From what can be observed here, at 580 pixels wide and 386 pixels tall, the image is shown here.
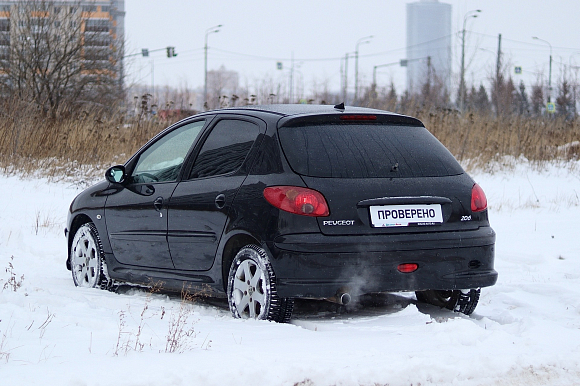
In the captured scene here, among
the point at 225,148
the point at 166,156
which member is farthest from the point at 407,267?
the point at 166,156

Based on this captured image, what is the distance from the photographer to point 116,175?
22.3 feet

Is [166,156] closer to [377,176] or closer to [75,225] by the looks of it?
[75,225]

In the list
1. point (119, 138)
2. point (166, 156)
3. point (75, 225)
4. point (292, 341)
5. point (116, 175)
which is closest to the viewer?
point (292, 341)

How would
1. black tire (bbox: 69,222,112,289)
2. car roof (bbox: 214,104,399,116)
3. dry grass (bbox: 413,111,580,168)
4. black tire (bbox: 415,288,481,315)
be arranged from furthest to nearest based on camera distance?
1. dry grass (bbox: 413,111,580,168)
2. black tire (bbox: 69,222,112,289)
3. black tire (bbox: 415,288,481,315)
4. car roof (bbox: 214,104,399,116)

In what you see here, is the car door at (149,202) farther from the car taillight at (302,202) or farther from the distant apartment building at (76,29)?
the distant apartment building at (76,29)

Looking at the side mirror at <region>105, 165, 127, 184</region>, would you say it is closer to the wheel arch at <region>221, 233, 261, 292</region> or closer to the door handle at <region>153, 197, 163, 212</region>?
the door handle at <region>153, 197, 163, 212</region>

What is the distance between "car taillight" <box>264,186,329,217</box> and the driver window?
1404mm

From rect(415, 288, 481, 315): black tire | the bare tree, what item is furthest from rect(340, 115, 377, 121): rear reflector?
the bare tree

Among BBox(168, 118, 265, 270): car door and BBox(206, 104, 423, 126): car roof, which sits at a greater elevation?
BBox(206, 104, 423, 126): car roof

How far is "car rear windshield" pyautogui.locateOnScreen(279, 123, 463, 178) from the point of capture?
17.3 feet

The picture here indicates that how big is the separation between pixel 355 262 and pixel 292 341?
0.68 metres

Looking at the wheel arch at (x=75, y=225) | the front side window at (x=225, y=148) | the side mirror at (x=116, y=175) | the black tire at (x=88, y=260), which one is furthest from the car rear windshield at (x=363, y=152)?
the wheel arch at (x=75, y=225)

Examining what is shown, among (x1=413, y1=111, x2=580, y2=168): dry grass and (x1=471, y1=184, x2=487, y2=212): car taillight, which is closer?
(x1=471, y1=184, x2=487, y2=212): car taillight

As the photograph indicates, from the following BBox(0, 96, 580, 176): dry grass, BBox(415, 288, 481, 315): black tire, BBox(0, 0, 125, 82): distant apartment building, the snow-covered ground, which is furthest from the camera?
BBox(0, 0, 125, 82): distant apartment building
